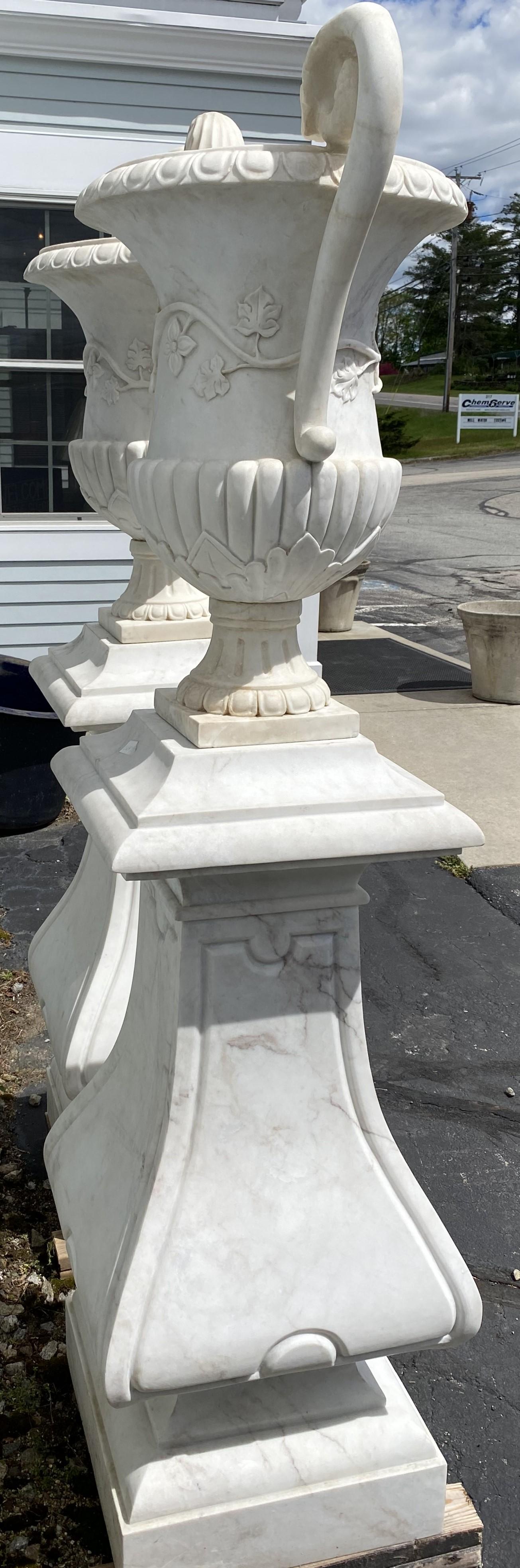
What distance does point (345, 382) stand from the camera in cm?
151

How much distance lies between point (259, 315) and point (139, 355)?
3.58ft

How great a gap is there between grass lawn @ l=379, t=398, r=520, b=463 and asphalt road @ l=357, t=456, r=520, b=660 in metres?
5.46

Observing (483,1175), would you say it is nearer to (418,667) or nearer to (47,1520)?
(47,1520)

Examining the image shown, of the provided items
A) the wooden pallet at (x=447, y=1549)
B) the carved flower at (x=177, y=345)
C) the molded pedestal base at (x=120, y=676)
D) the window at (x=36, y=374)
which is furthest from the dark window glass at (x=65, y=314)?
the wooden pallet at (x=447, y=1549)

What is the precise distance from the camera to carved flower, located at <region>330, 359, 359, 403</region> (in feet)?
4.92

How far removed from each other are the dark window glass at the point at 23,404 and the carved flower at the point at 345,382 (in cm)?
→ 429

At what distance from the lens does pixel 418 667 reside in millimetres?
8352

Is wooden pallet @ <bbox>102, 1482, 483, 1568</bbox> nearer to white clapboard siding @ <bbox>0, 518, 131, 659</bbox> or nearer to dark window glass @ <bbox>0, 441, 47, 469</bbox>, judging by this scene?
white clapboard siding @ <bbox>0, 518, 131, 659</bbox>

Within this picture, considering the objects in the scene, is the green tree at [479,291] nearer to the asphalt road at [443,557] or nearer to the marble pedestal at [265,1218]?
the asphalt road at [443,557]

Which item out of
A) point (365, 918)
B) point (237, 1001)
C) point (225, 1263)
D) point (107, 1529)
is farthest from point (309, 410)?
point (365, 918)

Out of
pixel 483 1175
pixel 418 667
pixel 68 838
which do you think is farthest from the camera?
pixel 418 667

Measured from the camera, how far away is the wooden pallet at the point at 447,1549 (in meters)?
1.71

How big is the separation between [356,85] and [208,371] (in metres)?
0.36

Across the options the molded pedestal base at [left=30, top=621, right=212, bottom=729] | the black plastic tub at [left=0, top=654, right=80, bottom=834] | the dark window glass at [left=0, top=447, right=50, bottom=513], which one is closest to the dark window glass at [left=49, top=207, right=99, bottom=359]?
the dark window glass at [left=0, top=447, right=50, bottom=513]
